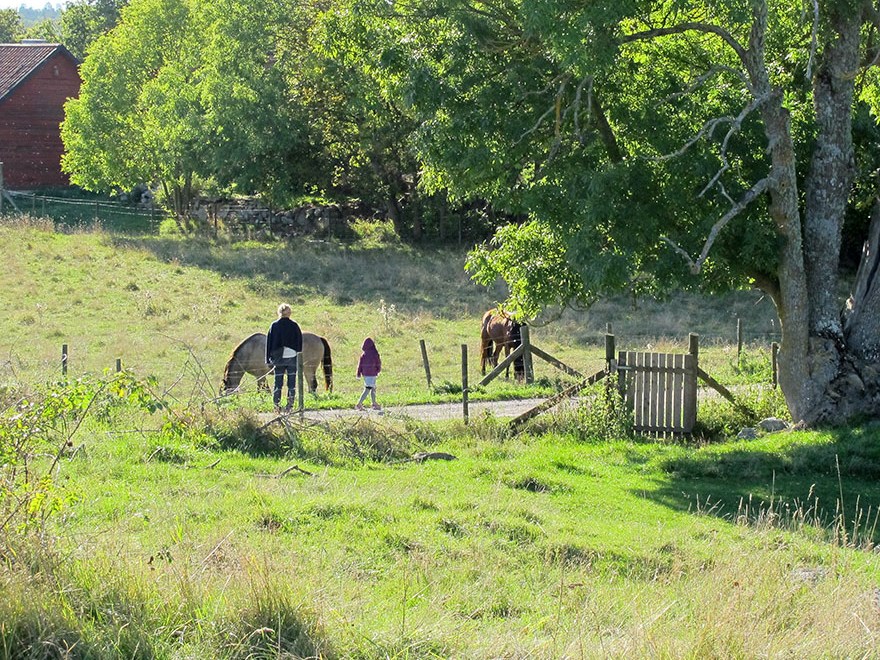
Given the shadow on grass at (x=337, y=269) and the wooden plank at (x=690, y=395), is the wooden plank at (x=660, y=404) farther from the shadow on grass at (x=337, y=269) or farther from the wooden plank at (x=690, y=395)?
the shadow on grass at (x=337, y=269)

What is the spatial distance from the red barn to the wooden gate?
5006cm

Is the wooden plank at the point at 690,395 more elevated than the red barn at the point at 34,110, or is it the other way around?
the red barn at the point at 34,110

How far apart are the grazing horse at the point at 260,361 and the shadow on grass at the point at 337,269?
10747 mm

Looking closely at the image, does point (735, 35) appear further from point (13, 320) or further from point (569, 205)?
point (13, 320)

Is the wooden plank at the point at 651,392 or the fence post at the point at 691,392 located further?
the wooden plank at the point at 651,392

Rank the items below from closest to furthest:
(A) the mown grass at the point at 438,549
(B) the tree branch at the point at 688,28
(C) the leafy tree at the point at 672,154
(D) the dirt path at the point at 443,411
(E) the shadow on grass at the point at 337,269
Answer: (A) the mown grass at the point at 438,549 < (B) the tree branch at the point at 688,28 < (C) the leafy tree at the point at 672,154 < (D) the dirt path at the point at 443,411 < (E) the shadow on grass at the point at 337,269

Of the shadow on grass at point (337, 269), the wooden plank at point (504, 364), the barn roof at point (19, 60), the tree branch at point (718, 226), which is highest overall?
the barn roof at point (19, 60)

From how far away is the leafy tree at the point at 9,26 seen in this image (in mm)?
97188

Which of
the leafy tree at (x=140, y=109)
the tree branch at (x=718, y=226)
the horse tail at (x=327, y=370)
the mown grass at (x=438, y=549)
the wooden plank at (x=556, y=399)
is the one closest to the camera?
the mown grass at (x=438, y=549)

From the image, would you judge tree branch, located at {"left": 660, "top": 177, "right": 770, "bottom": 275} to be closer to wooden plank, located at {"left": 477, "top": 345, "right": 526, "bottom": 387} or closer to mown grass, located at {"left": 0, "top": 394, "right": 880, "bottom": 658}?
mown grass, located at {"left": 0, "top": 394, "right": 880, "bottom": 658}

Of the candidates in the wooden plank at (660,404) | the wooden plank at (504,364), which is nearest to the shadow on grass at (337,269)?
the wooden plank at (504,364)

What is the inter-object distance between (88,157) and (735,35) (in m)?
41.2

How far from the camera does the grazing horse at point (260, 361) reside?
71.1 feet

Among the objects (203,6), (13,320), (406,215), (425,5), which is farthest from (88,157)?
(425,5)
